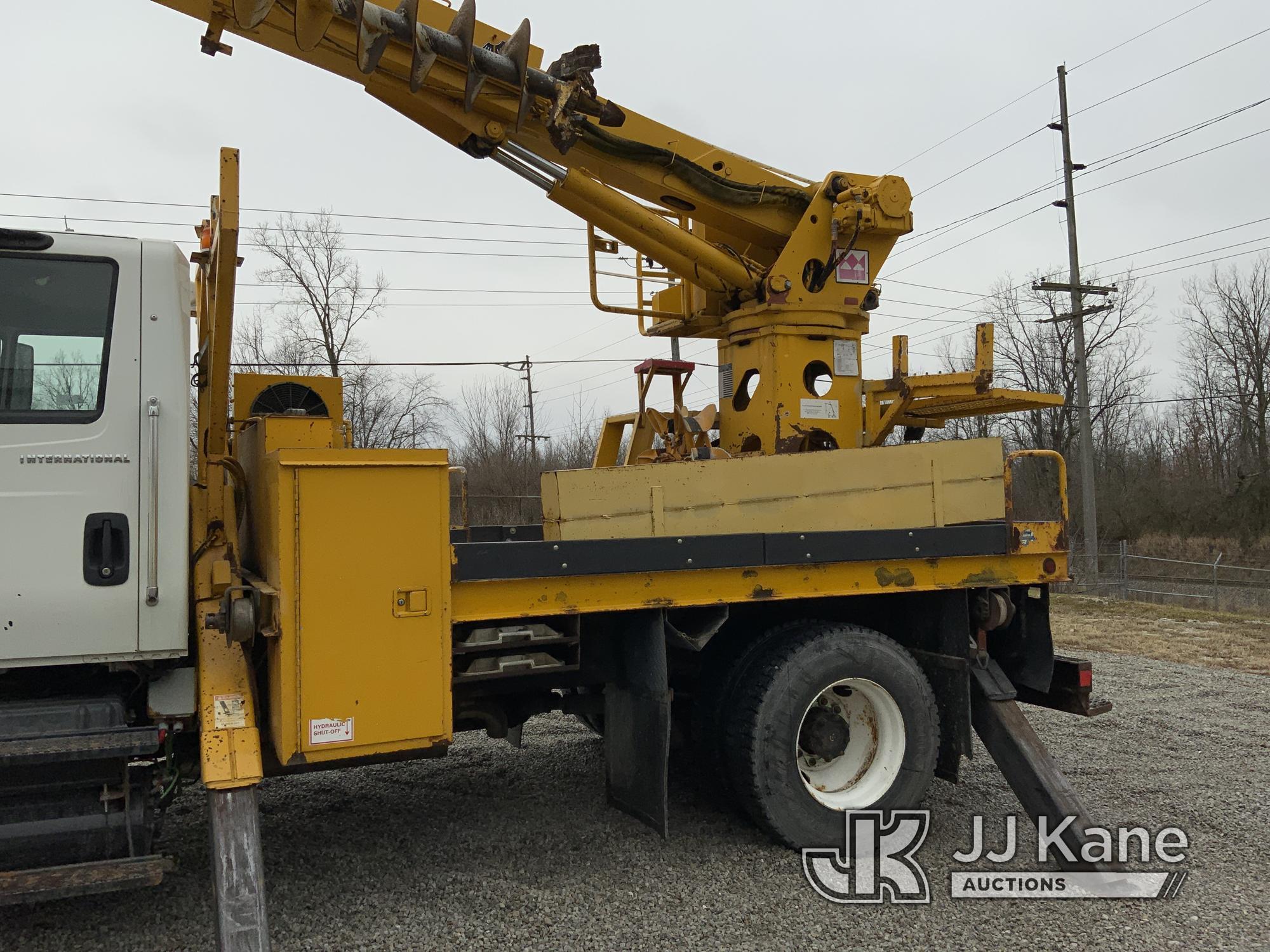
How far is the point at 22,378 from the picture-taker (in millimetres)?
3375

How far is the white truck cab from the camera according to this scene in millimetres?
3304

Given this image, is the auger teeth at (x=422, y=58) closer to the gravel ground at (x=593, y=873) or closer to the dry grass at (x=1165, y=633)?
the gravel ground at (x=593, y=873)

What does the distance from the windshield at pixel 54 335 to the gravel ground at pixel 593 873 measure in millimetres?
1985

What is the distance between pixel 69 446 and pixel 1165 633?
1290cm

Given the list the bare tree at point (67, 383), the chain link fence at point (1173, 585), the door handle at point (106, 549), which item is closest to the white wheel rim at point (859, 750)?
the door handle at point (106, 549)

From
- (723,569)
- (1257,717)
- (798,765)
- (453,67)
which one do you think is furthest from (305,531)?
(1257,717)

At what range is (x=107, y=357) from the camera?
347 centimetres

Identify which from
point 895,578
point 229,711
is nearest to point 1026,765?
point 895,578

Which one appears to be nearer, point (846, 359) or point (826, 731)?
point (826, 731)

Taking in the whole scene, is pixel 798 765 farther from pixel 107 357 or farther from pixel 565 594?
pixel 107 357

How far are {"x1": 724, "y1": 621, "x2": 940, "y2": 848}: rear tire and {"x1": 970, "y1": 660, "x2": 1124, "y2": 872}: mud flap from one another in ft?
0.94

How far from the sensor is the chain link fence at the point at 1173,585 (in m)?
18.7

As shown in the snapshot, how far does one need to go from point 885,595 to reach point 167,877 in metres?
3.63

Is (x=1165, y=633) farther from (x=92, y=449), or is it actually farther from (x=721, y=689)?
(x=92, y=449)
